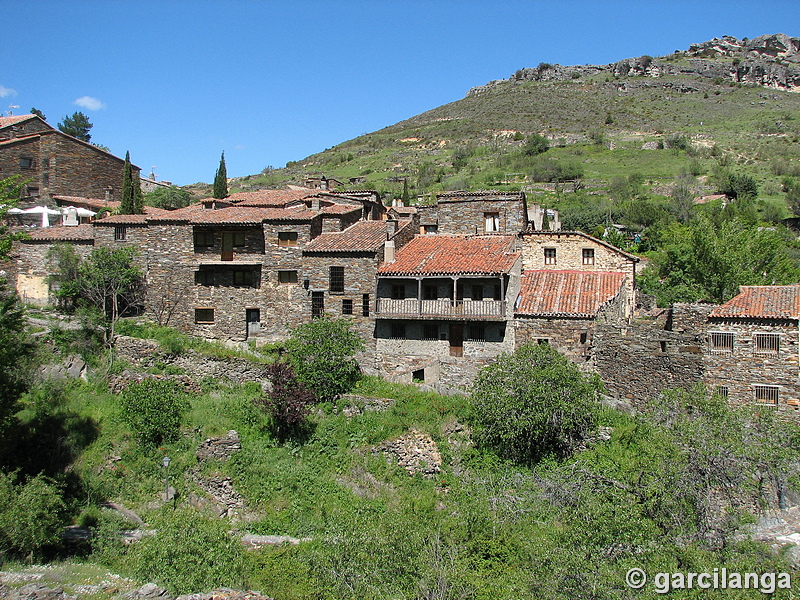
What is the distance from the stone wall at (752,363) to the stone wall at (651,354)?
1.82ft

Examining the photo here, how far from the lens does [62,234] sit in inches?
1459

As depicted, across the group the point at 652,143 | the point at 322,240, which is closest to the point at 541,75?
the point at 652,143

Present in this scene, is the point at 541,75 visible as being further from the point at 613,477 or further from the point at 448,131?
the point at 613,477

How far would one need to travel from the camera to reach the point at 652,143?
10075 centimetres

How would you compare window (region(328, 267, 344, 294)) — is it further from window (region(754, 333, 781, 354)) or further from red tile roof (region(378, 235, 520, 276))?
window (region(754, 333, 781, 354))

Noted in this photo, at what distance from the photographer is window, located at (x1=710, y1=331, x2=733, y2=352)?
26531mm

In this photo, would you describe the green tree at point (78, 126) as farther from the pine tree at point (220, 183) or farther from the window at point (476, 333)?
the window at point (476, 333)

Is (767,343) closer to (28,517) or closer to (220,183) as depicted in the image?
(28,517)

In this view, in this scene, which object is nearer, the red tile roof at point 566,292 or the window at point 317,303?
the red tile roof at point 566,292

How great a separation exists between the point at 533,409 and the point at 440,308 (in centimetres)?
715

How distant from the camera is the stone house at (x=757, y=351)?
25.5 m

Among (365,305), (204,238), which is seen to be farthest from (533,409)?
(204,238)

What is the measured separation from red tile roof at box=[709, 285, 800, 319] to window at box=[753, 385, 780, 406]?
9.33 ft

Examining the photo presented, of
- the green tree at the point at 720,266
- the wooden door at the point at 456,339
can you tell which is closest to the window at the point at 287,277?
the wooden door at the point at 456,339
